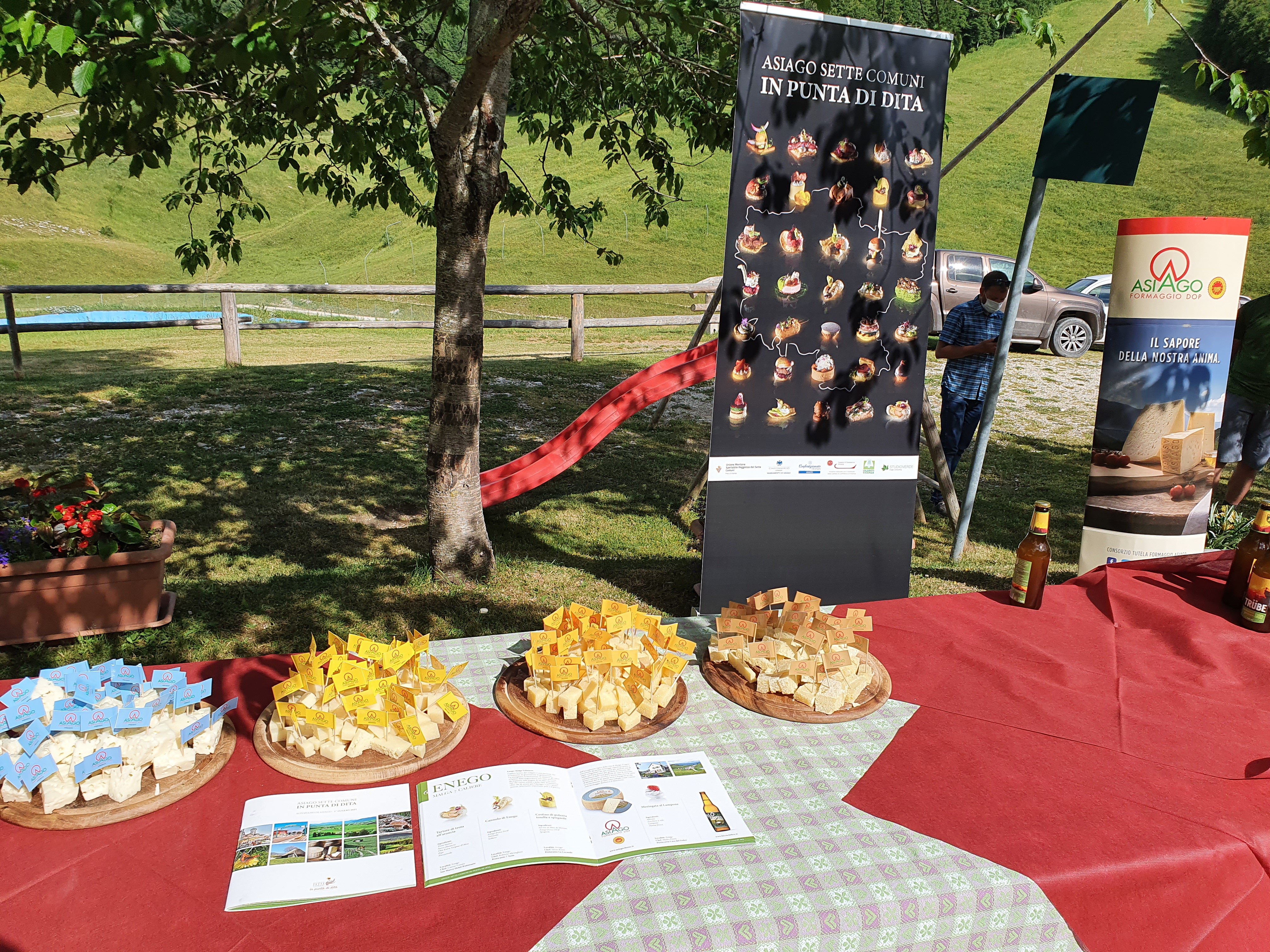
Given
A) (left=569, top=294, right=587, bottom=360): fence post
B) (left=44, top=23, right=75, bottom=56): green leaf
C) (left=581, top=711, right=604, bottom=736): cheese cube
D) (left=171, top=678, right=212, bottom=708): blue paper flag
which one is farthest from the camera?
(left=569, top=294, right=587, bottom=360): fence post

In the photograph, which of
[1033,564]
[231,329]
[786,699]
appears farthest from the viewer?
[231,329]

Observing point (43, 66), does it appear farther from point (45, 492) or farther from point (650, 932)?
point (650, 932)

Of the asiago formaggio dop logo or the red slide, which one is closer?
the asiago formaggio dop logo

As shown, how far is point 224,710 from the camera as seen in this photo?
1.77 meters

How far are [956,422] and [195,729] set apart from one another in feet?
17.3

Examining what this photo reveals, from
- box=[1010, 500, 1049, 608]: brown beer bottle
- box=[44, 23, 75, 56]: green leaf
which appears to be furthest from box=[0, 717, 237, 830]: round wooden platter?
box=[1010, 500, 1049, 608]: brown beer bottle

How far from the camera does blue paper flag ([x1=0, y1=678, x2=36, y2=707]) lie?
162cm

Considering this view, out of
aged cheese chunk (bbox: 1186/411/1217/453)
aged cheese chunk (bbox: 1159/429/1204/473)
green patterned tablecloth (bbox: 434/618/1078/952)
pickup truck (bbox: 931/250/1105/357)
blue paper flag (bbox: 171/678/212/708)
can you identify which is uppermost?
pickup truck (bbox: 931/250/1105/357)

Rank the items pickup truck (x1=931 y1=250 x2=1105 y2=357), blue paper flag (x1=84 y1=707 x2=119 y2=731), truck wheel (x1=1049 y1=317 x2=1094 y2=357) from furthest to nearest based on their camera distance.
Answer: truck wheel (x1=1049 y1=317 x2=1094 y2=357) < pickup truck (x1=931 y1=250 x2=1105 y2=357) < blue paper flag (x1=84 y1=707 x2=119 y2=731)

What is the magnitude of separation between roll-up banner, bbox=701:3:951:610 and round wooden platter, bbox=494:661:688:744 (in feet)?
4.75

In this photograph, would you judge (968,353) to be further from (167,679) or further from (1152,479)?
(167,679)

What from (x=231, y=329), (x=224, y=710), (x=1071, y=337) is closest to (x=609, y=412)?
(x=224, y=710)

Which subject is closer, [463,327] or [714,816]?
[714,816]

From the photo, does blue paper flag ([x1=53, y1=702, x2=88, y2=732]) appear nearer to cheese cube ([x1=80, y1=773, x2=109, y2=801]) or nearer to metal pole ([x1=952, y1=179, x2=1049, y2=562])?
A: cheese cube ([x1=80, y1=773, x2=109, y2=801])
